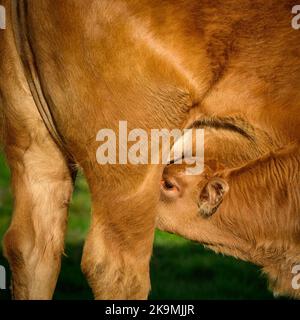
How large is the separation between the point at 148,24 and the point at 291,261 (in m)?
1.33

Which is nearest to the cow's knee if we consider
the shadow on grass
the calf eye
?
the calf eye

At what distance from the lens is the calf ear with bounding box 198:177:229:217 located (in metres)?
4.31

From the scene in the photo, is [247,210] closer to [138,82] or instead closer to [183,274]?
[138,82]

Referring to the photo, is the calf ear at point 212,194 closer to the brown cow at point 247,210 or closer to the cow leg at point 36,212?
the brown cow at point 247,210

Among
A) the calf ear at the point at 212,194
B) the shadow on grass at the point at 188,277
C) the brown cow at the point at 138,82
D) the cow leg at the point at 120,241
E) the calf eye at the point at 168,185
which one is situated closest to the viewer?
the brown cow at the point at 138,82

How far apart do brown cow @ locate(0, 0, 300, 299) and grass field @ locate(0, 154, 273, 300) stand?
140 centimetres

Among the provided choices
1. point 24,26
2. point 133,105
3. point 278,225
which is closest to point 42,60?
point 24,26

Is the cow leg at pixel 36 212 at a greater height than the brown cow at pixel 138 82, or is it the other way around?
the brown cow at pixel 138 82

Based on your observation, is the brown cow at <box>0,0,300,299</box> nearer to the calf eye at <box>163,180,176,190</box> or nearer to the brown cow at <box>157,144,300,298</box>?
the brown cow at <box>157,144,300,298</box>

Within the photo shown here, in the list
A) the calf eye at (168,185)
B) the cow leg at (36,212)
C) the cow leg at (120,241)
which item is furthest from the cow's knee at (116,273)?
the calf eye at (168,185)

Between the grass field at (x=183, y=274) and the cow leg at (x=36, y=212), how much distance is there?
2.93 ft

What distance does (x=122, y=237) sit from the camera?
3.99 m

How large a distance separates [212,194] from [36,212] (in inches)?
32.8

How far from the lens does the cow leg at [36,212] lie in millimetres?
4395
